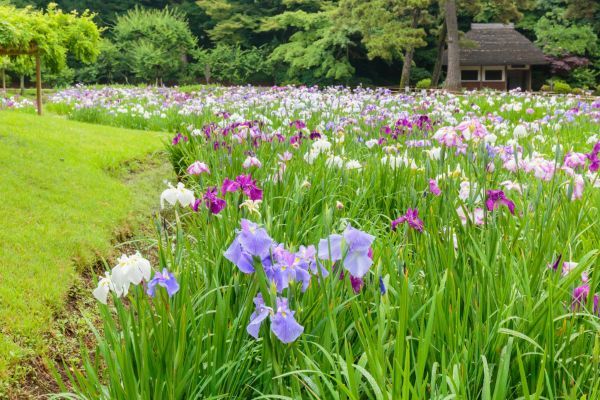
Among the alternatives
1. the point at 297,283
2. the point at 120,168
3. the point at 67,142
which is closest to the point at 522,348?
the point at 297,283

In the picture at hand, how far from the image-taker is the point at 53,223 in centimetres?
431

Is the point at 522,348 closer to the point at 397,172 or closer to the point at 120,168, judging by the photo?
the point at 397,172

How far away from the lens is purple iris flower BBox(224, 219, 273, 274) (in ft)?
4.70

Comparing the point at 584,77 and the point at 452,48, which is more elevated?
the point at 452,48

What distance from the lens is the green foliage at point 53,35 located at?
759cm

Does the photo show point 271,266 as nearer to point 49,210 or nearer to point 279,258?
point 279,258

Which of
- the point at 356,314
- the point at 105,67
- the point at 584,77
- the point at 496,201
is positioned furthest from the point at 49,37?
the point at 584,77

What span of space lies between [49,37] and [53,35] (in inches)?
4.7

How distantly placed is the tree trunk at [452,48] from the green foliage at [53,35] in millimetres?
13840

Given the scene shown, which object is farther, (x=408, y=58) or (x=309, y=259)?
(x=408, y=58)

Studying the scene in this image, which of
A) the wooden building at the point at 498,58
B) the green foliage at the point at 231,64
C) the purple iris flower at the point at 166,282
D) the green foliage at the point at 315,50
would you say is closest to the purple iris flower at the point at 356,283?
the purple iris flower at the point at 166,282

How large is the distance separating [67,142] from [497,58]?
2610 cm

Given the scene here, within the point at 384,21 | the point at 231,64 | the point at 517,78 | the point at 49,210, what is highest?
the point at 384,21

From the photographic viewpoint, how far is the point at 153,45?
28641 mm
